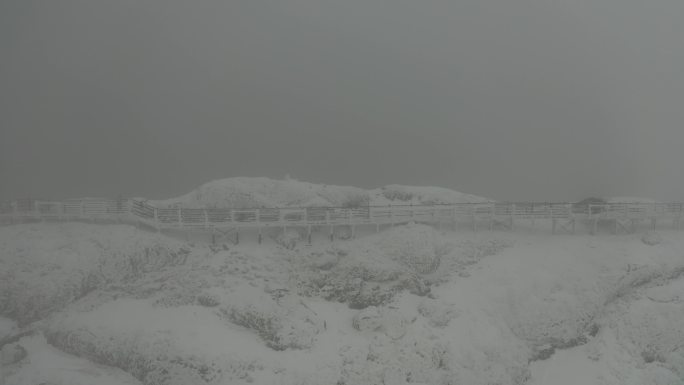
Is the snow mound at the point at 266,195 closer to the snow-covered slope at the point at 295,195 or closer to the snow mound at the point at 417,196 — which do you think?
the snow-covered slope at the point at 295,195

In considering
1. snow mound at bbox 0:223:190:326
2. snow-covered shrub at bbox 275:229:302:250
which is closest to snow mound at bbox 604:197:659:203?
snow-covered shrub at bbox 275:229:302:250

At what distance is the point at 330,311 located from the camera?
37.1 feet

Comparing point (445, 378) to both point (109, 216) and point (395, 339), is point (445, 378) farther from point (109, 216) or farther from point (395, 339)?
point (109, 216)

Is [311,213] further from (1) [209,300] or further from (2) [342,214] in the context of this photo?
(1) [209,300]

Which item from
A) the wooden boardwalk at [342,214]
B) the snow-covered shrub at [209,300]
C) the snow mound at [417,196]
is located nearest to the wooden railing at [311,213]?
the wooden boardwalk at [342,214]

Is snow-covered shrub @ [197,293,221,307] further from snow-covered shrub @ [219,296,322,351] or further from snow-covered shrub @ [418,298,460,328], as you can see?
snow-covered shrub @ [418,298,460,328]

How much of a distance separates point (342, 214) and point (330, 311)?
440cm

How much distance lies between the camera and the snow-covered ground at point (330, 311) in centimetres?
894

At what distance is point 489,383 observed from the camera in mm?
10195

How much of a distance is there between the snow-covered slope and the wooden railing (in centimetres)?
72

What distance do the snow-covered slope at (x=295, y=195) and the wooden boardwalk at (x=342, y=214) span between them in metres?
A: 0.75

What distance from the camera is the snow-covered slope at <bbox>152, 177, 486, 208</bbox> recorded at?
47.6ft

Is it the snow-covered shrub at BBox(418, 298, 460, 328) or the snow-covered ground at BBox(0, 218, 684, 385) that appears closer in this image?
the snow-covered ground at BBox(0, 218, 684, 385)

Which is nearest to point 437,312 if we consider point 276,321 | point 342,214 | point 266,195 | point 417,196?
point 276,321
